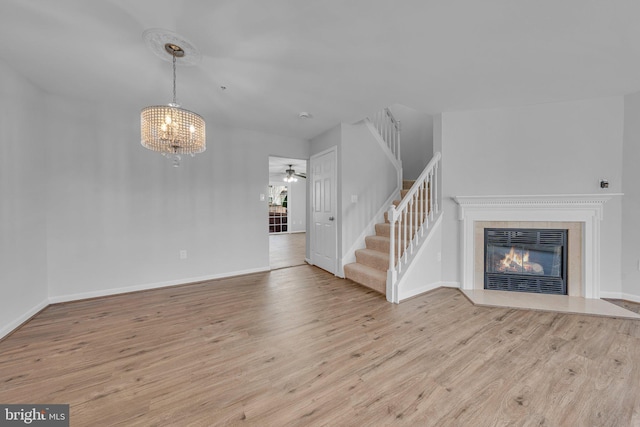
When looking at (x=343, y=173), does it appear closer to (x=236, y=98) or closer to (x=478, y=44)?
(x=236, y=98)

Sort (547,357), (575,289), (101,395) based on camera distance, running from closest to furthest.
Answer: (101,395) → (547,357) → (575,289)

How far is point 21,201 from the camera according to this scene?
234 cm

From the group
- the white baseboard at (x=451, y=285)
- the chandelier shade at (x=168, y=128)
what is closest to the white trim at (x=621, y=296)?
the white baseboard at (x=451, y=285)

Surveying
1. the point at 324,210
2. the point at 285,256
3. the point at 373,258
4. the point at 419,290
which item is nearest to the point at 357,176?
the point at 324,210

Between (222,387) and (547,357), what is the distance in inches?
90.5

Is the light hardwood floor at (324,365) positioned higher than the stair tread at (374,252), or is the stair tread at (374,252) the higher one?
the stair tread at (374,252)

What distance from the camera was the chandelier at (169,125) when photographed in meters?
1.94

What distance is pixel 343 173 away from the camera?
3.78 m

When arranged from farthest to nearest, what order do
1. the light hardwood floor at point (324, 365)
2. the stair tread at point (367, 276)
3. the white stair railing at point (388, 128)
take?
the white stair railing at point (388, 128) < the stair tread at point (367, 276) < the light hardwood floor at point (324, 365)

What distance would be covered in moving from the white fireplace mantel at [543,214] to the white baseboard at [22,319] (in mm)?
4724

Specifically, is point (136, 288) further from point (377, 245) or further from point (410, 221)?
point (410, 221)

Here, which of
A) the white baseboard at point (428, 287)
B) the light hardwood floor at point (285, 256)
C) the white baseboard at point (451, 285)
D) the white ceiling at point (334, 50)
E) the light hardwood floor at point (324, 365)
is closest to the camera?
the light hardwood floor at point (324, 365)

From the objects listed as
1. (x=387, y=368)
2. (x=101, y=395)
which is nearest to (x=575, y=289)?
(x=387, y=368)

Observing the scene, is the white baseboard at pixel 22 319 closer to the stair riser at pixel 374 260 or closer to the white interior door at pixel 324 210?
the white interior door at pixel 324 210
